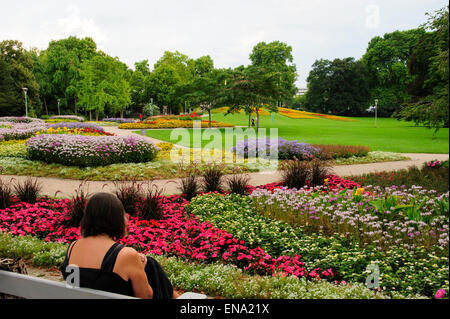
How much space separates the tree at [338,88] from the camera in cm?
4219

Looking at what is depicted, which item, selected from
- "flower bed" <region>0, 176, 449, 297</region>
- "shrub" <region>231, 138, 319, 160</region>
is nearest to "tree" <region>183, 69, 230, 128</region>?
"shrub" <region>231, 138, 319, 160</region>

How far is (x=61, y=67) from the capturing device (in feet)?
162

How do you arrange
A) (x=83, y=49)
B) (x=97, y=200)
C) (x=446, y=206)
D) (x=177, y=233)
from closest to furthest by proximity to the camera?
(x=446, y=206) → (x=97, y=200) → (x=177, y=233) → (x=83, y=49)

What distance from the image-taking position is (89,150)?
9969 mm

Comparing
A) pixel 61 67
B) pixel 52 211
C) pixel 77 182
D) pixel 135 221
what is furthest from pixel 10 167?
pixel 61 67

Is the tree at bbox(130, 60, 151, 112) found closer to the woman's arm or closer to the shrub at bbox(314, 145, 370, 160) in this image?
the shrub at bbox(314, 145, 370, 160)

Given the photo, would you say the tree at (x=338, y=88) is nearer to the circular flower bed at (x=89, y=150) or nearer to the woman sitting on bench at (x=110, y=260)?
the circular flower bed at (x=89, y=150)

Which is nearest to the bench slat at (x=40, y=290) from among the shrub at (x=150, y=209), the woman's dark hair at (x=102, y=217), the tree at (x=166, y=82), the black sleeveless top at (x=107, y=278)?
the black sleeveless top at (x=107, y=278)

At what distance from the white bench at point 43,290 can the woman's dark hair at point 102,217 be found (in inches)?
14.2

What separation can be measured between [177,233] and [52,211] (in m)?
2.44

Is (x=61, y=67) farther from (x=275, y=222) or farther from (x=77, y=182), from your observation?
(x=275, y=222)

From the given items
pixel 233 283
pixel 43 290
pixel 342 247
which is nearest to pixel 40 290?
pixel 43 290

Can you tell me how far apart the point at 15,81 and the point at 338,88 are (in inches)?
1607

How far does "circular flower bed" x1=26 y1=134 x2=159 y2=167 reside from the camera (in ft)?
32.5
